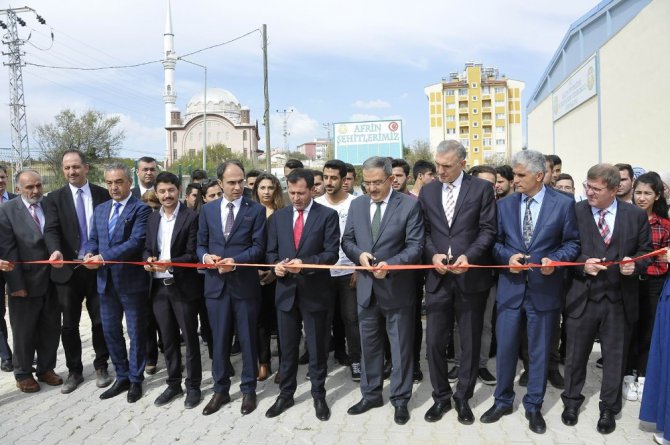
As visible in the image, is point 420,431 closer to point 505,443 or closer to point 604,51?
point 505,443

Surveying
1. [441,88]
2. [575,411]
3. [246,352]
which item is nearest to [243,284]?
[246,352]

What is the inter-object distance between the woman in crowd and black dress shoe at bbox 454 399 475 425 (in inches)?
81.9

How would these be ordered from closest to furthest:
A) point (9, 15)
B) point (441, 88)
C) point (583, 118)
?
point (583, 118), point (9, 15), point (441, 88)

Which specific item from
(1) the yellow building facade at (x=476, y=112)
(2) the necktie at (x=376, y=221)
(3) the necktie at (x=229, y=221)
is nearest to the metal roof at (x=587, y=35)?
(2) the necktie at (x=376, y=221)

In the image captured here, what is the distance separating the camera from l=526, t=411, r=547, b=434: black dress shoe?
4.19 metres

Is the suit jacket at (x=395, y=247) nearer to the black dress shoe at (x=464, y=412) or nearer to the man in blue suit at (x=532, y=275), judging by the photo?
the man in blue suit at (x=532, y=275)

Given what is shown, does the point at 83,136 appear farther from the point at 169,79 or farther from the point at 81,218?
the point at 169,79

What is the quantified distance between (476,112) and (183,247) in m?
79.6

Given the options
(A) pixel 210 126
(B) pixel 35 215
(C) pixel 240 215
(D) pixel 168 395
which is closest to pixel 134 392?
(D) pixel 168 395

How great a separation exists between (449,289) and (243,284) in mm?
1817

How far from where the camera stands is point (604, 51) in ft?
59.5

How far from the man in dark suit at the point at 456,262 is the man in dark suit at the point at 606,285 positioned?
2.39 ft

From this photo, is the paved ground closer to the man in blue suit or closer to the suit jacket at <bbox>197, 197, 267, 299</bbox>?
the man in blue suit

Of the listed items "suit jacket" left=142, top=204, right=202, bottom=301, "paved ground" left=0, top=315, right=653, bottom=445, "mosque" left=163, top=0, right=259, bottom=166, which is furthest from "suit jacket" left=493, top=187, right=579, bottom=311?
"mosque" left=163, top=0, right=259, bottom=166
